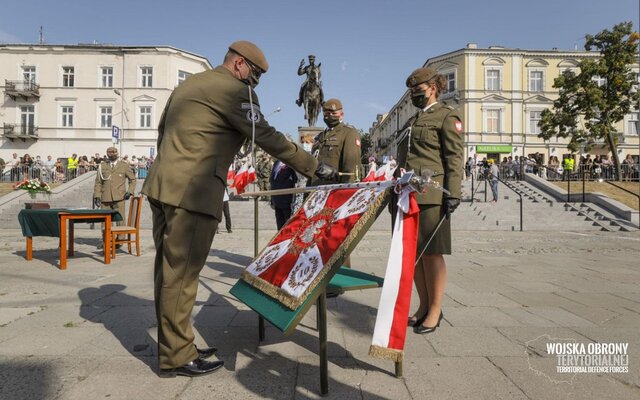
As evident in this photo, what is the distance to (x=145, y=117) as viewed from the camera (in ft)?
130

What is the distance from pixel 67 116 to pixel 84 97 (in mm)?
2602

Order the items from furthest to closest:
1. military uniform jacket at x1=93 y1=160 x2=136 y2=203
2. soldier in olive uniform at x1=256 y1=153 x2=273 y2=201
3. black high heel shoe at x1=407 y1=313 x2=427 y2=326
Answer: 1. soldier in olive uniform at x1=256 y1=153 x2=273 y2=201
2. military uniform jacket at x1=93 y1=160 x2=136 y2=203
3. black high heel shoe at x1=407 y1=313 x2=427 y2=326

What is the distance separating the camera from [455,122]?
331cm

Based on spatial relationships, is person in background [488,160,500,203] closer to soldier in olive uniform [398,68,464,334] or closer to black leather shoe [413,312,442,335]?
soldier in olive uniform [398,68,464,334]

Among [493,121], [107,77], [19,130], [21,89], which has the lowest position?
[19,130]

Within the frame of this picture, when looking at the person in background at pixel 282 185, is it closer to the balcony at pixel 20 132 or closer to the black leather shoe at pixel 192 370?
the black leather shoe at pixel 192 370

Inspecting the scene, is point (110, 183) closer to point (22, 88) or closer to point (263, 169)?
point (263, 169)

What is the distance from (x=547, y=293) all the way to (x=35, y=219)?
25.1 feet

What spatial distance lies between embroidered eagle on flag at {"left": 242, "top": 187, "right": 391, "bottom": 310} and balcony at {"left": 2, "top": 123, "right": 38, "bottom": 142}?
4532 centimetres

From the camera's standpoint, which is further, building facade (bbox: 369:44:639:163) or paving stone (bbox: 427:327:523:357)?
building facade (bbox: 369:44:639:163)

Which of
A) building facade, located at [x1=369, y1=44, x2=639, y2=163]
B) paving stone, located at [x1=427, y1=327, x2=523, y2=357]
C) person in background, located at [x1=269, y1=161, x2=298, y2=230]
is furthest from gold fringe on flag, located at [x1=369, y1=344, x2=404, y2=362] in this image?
building facade, located at [x1=369, y1=44, x2=639, y2=163]

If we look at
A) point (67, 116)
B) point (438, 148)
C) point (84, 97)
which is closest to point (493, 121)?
point (84, 97)

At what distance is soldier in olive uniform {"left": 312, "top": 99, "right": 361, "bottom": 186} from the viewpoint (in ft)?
15.7

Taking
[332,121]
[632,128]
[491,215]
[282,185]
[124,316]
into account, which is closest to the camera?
[124,316]
